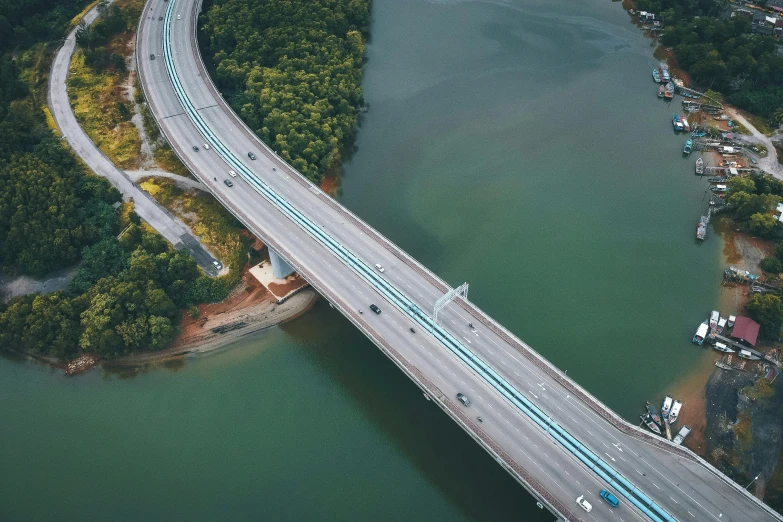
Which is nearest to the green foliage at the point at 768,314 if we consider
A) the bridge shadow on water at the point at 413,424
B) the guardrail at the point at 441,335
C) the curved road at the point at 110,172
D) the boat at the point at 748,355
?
the boat at the point at 748,355

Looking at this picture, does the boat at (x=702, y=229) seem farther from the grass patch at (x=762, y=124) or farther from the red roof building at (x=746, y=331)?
the grass patch at (x=762, y=124)

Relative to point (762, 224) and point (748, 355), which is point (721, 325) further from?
point (762, 224)

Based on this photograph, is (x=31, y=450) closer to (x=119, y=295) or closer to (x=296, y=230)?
(x=119, y=295)

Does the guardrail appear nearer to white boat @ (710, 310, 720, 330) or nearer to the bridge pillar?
the bridge pillar

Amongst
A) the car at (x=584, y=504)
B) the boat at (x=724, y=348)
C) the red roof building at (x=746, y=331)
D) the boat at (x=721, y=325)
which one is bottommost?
the boat at (x=724, y=348)

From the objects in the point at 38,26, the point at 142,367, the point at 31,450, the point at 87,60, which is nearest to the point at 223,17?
the point at 87,60

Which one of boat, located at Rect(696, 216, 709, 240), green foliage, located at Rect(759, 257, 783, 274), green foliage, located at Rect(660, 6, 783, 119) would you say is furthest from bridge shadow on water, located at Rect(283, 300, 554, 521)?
green foliage, located at Rect(660, 6, 783, 119)
